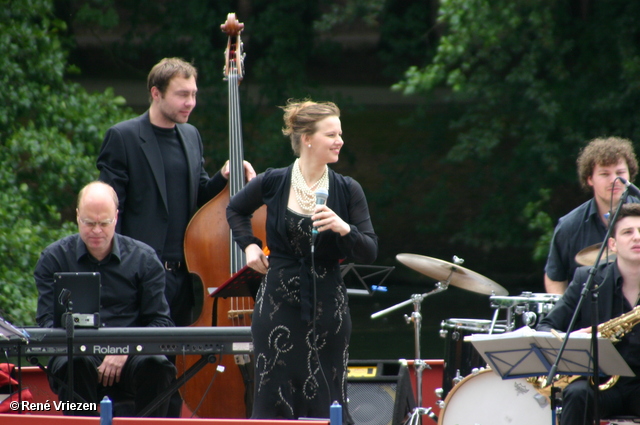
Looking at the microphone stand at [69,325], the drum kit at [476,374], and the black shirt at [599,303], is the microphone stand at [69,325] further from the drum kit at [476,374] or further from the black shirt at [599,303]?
the black shirt at [599,303]

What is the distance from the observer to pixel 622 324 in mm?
3758

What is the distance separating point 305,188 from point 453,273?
1524 mm

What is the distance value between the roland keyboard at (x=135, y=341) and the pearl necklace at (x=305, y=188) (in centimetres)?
58

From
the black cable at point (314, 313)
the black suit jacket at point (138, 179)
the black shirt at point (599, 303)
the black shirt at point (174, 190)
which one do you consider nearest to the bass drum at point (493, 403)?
the black shirt at point (599, 303)

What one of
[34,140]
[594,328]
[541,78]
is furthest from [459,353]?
[541,78]

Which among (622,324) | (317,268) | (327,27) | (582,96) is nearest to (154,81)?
(317,268)

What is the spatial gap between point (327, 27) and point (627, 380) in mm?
10610

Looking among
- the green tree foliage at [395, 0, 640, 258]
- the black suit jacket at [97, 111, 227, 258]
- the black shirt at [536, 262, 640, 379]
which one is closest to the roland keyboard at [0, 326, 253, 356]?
the black suit jacket at [97, 111, 227, 258]

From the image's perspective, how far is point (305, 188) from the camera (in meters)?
3.62

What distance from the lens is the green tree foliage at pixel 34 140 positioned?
25.6 ft

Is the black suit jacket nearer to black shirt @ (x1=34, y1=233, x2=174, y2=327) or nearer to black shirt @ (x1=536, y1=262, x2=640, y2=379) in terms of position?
black shirt @ (x1=34, y1=233, x2=174, y2=327)

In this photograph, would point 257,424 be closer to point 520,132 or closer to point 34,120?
point 34,120

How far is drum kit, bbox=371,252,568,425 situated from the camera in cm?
450

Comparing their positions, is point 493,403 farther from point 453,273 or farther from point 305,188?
point 305,188
